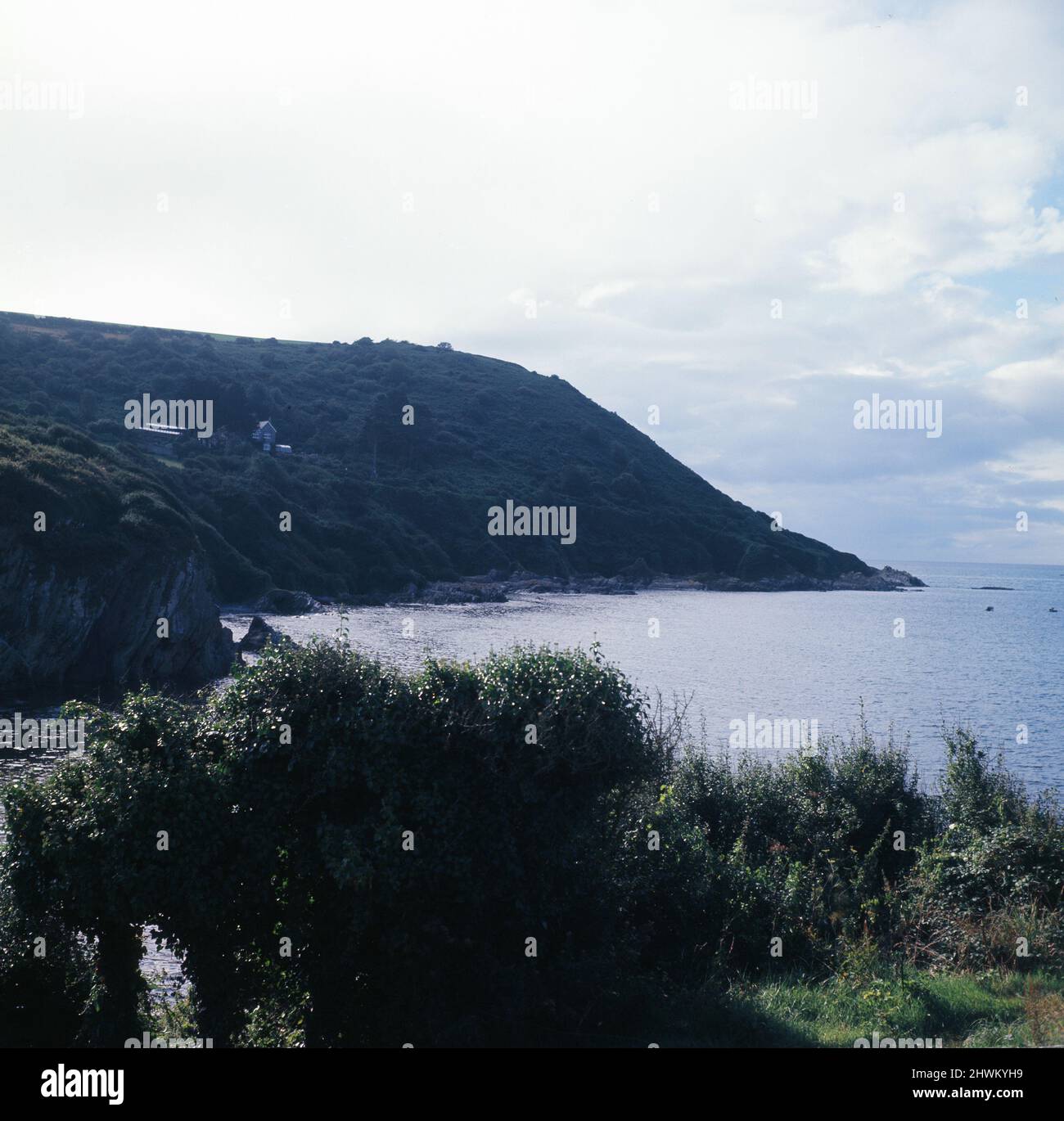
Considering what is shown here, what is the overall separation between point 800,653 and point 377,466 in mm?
69639

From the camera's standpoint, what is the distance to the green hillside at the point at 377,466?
3201 inches

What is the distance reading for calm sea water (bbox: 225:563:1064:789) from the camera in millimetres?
37719

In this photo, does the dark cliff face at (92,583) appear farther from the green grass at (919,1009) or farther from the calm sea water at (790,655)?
the green grass at (919,1009)

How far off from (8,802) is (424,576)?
3314 inches

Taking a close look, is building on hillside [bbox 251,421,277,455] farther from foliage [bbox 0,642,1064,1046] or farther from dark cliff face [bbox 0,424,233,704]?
foliage [bbox 0,642,1064,1046]

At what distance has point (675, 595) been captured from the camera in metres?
109

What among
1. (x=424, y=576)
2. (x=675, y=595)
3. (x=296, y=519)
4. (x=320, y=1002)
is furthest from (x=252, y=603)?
(x=320, y=1002)

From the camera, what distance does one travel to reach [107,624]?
3894 cm

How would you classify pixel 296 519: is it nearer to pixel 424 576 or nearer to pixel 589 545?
pixel 424 576

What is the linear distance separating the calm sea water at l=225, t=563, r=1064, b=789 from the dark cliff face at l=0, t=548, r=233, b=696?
857 centimetres

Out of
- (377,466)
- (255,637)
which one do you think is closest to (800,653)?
(255,637)

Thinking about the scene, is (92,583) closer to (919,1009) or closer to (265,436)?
(919,1009)

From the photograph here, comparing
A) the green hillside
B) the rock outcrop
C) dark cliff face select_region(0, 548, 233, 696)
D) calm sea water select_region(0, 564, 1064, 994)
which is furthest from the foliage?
the green hillside

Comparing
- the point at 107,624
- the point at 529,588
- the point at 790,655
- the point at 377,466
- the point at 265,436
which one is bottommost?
the point at 790,655
